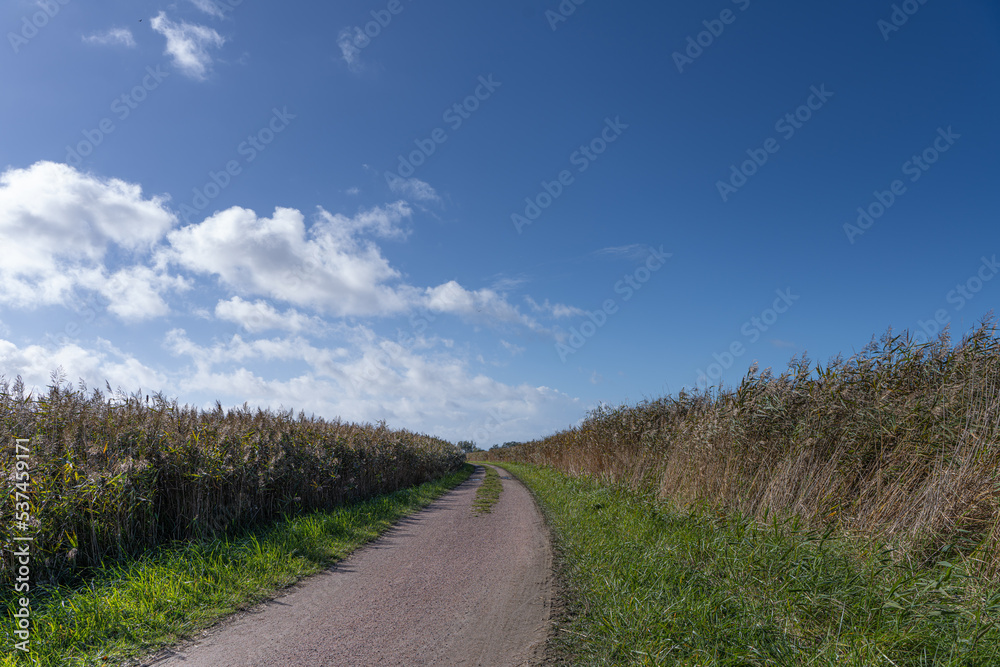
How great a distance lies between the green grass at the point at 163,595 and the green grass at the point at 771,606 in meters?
3.51

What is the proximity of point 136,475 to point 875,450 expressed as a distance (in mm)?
9841

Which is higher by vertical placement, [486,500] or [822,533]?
[822,533]

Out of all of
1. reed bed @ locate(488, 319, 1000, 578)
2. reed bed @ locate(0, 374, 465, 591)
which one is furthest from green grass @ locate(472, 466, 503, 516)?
reed bed @ locate(488, 319, 1000, 578)

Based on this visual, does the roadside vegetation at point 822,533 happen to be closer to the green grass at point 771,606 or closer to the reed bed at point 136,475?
the green grass at point 771,606

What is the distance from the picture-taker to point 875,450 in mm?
5988

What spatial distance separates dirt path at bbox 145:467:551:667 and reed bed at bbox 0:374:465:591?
243 centimetres

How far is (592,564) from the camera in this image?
19.7 ft

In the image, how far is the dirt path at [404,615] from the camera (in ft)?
12.2

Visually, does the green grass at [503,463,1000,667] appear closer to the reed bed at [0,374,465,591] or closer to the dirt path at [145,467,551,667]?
the dirt path at [145,467,551,667]

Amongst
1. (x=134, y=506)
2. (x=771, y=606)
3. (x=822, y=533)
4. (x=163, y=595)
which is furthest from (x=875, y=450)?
(x=134, y=506)

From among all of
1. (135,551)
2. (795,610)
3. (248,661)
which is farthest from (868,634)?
(135,551)

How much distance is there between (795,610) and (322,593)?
4845 millimetres

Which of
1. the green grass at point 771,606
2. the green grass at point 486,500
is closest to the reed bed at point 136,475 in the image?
the green grass at point 486,500

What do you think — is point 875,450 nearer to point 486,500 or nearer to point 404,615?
point 404,615
